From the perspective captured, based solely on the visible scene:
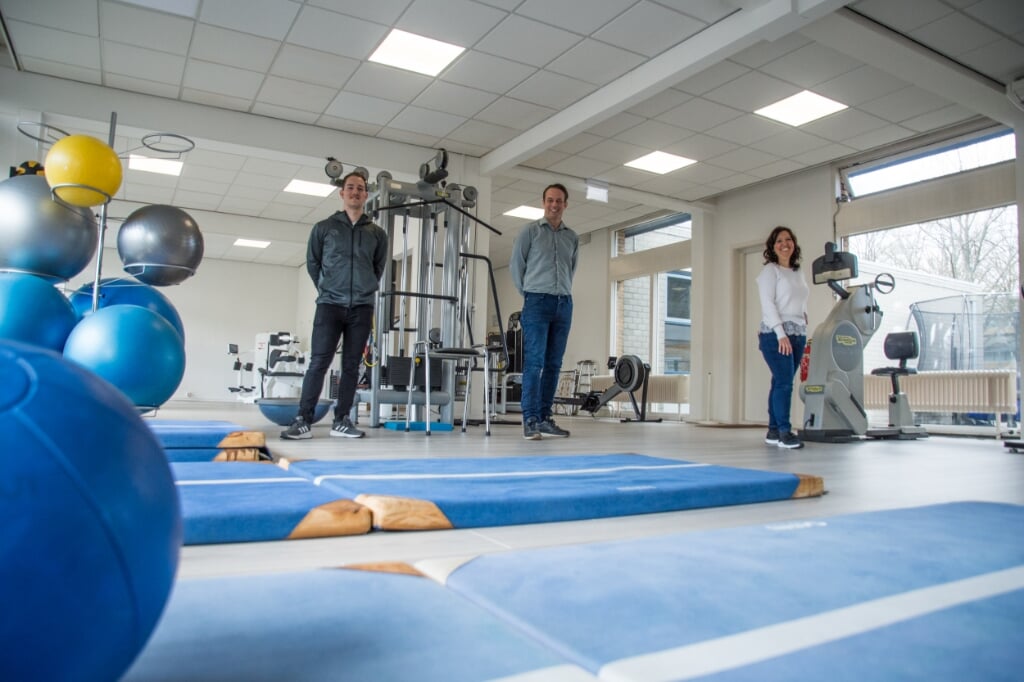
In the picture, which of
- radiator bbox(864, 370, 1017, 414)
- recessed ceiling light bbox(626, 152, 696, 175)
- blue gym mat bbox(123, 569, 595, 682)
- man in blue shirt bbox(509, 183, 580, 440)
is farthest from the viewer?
recessed ceiling light bbox(626, 152, 696, 175)

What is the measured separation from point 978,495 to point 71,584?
2.64 m

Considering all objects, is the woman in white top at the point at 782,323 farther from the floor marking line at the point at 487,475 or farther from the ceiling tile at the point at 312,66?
the ceiling tile at the point at 312,66

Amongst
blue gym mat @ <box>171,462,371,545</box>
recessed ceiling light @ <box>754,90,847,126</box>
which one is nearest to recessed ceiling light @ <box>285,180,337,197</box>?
recessed ceiling light @ <box>754,90,847,126</box>

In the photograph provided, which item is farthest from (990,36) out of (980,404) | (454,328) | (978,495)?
(454,328)

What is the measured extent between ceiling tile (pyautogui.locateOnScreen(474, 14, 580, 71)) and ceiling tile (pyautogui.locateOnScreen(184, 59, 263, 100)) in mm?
2066

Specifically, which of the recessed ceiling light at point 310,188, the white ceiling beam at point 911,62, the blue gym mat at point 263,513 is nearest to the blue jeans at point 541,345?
the blue gym mat at point 263,513

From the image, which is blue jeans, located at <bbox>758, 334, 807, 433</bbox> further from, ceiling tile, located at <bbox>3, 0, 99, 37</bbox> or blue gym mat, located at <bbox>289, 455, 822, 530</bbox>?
ceiling tile, located at <bbox>3, 0, 99, 37</bbox>

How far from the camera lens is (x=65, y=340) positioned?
120 inches

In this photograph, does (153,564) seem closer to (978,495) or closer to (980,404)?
(978,495)

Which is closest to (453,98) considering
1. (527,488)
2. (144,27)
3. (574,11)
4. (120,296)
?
(574,11)

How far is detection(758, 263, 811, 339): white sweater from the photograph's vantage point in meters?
4.38

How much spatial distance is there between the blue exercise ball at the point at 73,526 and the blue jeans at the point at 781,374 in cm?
426

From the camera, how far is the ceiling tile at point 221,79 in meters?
5.66

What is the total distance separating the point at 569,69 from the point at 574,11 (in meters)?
0.85
